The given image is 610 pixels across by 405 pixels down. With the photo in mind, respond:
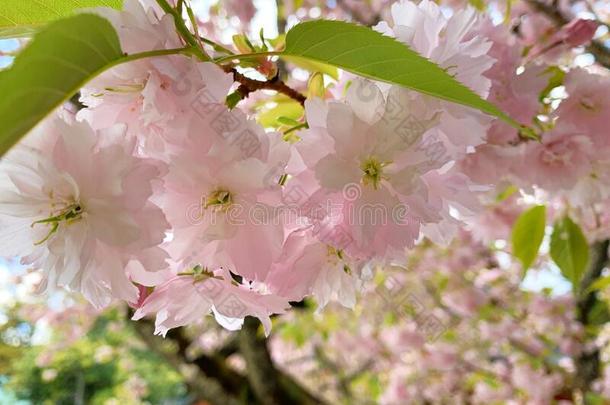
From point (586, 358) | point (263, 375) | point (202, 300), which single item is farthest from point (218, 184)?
point (586, 358)

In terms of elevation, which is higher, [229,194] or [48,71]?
[48,71]

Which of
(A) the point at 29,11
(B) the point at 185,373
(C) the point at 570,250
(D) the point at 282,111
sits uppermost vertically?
(A) the point at 29,11

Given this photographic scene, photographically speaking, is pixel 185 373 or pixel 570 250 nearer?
pixel 570 250

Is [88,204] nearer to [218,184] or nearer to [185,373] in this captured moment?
[218,184]

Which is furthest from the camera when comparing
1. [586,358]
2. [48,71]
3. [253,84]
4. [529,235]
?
[586,358]

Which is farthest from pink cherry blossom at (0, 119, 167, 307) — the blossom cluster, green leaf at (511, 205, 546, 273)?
green leaf at (511, 205, 546, 273)

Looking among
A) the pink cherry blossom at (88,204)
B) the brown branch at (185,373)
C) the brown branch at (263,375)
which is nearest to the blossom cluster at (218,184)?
the pink cherry blossom at (88,204)

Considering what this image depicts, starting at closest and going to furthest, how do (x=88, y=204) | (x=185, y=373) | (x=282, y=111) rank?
1. (x=88, y=204)
2. (x=282, y=111)
3. (x=185, y=373)
